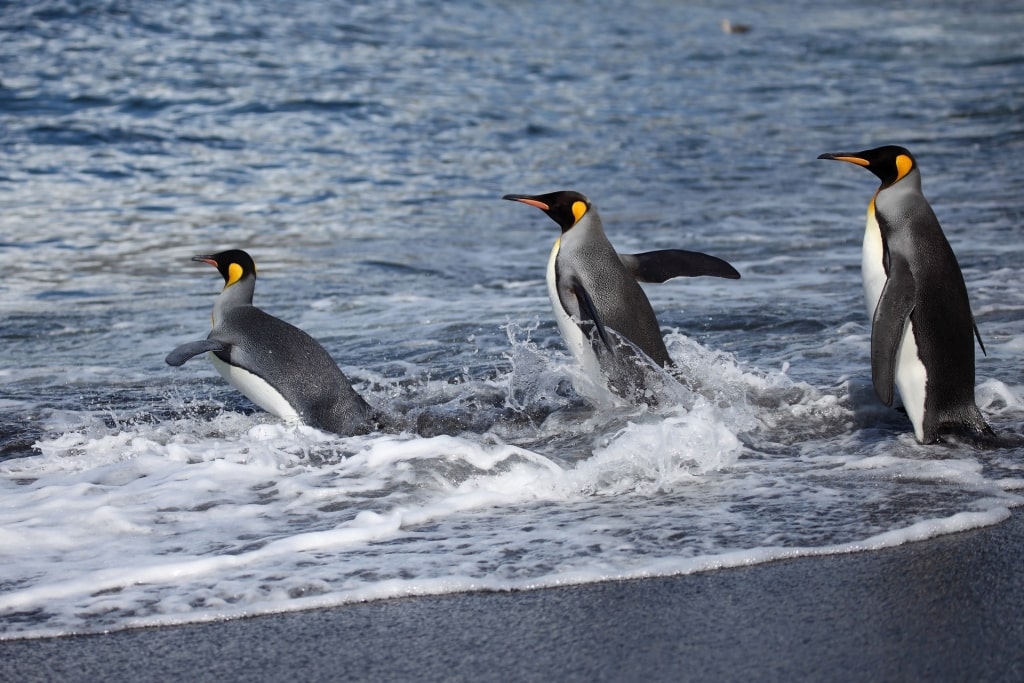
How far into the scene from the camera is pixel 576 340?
4594 millimetres

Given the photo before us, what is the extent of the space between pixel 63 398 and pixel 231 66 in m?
11.8

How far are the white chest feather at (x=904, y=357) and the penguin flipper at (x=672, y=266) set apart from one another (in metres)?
0.60

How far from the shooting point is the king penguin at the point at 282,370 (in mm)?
4312

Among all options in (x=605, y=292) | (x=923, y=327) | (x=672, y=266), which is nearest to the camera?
(x=923, y=327)

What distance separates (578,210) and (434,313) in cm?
185

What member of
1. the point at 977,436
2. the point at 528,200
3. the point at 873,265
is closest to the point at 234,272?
the point at 528,200

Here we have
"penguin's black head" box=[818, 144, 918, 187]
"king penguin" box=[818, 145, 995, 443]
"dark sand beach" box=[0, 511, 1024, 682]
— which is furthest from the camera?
"penguin's black head" box=[818, 144, 918, 187]

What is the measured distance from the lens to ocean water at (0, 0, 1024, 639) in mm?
3027

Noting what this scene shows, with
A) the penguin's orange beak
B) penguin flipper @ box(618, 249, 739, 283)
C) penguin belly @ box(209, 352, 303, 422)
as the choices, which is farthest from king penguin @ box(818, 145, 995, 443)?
penguin belly @ box(209, 352, 303, 422)

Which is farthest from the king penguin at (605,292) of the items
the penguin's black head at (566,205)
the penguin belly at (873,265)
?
the penguin belly at (873,265)

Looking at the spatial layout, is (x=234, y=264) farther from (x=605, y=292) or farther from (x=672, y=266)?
(x=672, y=266)

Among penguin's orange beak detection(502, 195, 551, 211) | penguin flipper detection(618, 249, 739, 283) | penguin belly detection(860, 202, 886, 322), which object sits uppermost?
penguin's orange beak detection(502, 195, 551, 211)

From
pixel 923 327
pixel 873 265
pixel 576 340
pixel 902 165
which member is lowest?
pixel 576 340

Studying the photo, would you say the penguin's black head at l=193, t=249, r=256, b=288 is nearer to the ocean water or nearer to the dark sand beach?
the ocean water
